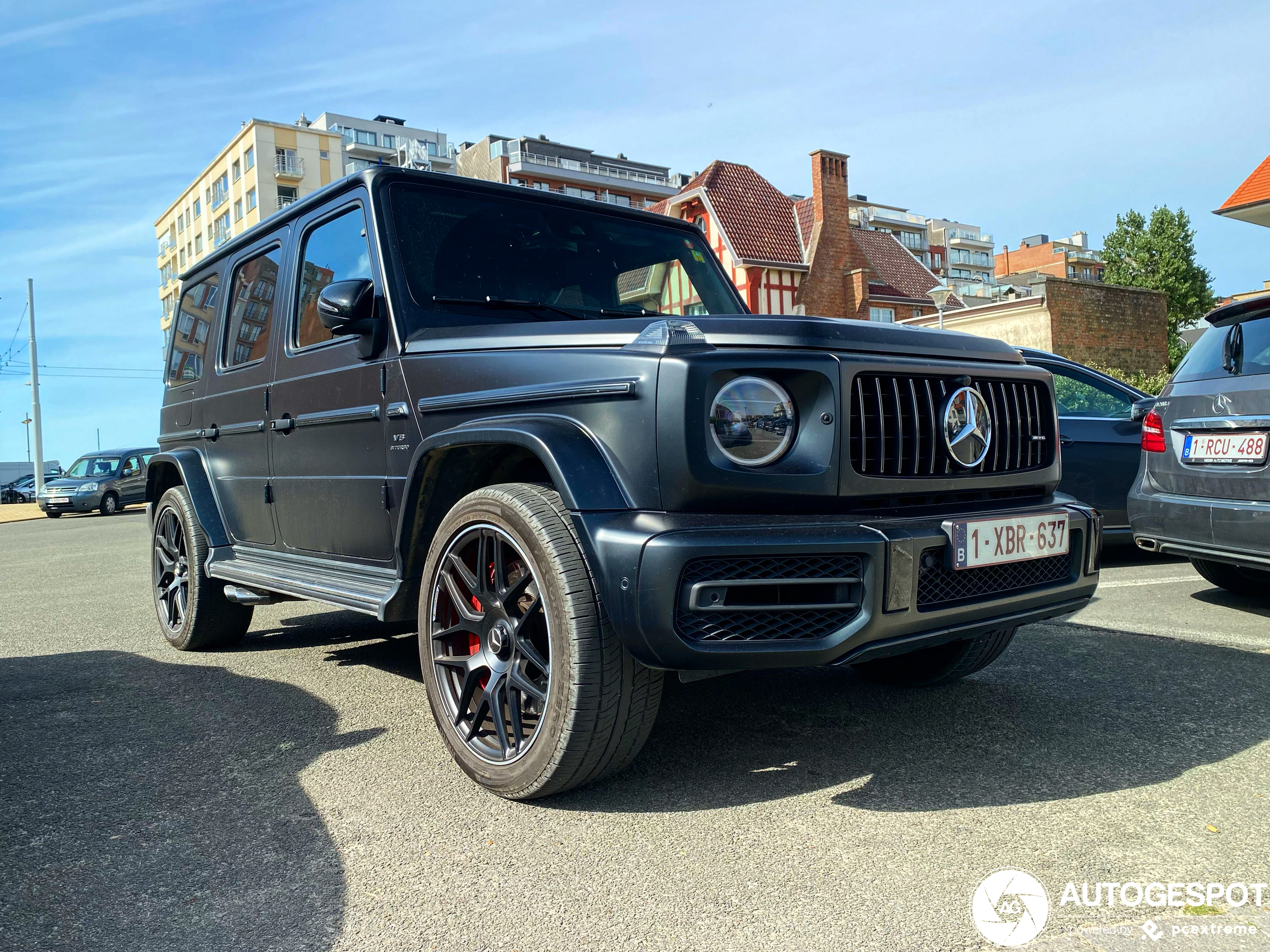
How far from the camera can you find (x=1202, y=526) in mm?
4852

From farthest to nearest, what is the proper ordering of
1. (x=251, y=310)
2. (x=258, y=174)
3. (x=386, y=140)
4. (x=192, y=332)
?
(x=386, y=140)
(x=258, y=174)
(x=192, y=332)
(x=251, y=310)

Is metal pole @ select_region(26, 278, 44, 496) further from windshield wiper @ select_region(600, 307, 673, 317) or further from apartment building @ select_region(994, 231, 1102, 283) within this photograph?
apartment building @ select_region(994, 231, 1102, 283)

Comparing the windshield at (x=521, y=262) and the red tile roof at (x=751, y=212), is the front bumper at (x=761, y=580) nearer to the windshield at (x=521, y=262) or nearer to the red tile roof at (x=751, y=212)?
the windshield at (x=521, y=262)

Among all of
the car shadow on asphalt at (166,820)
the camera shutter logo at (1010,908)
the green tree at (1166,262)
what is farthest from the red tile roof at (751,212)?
the camera shutter logo at (1010,908)

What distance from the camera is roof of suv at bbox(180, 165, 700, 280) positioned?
147 inches

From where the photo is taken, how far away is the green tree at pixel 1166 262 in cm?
4059

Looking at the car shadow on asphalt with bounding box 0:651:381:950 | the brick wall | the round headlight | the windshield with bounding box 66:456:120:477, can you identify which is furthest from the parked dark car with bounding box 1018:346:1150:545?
the windshield with bounding box 66:456:120:477

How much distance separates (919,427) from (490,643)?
1351 mm

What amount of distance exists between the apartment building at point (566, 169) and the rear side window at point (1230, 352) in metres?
63.2

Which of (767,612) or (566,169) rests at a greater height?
(566,169)

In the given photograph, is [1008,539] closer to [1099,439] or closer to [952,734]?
[952,734]

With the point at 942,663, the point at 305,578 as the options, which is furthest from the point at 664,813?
the point at 305,578

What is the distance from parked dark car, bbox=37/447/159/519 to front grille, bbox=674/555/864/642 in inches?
1001

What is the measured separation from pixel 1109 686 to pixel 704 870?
221 centimetres
